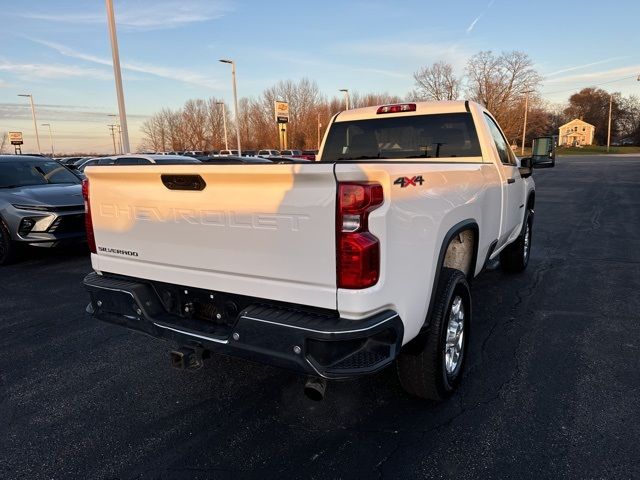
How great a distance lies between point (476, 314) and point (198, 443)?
3.11 m

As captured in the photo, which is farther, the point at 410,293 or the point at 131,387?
→ the point at 131,387

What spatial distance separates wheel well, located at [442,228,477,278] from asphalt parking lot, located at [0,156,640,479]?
0.76m

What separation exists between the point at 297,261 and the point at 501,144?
3534 millimetres

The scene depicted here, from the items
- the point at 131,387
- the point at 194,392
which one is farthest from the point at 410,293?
the point at 131,387

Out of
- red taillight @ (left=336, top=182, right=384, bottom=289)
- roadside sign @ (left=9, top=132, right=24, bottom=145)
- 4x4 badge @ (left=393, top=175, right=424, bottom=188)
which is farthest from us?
roadside sign @ (left=9, top=132, right=24, bottom=145)

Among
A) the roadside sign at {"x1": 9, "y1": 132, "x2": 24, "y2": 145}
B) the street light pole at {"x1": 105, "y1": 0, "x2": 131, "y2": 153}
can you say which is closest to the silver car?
the street light pole at {"x1": 105, "y1": 0, "x2": 131, "y2": 153}

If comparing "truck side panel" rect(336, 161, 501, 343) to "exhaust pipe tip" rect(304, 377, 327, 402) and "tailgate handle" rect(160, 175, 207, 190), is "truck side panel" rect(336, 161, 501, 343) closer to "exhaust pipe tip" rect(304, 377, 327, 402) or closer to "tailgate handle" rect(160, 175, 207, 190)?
"exhaust pipe tip" rect(304, 377, 327, 402)

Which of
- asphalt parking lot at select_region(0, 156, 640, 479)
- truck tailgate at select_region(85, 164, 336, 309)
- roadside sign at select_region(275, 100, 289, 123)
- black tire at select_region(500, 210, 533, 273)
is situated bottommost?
asphalt parking lot at select_region(0, 156, 640, 479)

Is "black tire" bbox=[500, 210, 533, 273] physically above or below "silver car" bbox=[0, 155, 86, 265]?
below

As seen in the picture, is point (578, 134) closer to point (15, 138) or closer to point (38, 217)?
point (15, 138)

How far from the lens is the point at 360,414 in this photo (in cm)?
300

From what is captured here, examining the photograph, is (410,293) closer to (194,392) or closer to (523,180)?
(194,392)

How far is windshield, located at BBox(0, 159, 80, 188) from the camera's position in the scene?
26.3ft

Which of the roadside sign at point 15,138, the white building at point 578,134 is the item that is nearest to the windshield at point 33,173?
the roadside sign at point 15,138
